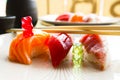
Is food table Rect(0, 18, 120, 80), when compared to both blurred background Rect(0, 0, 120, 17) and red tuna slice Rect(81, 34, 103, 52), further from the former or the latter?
blurred background Rect(0, 0, 120, 17)

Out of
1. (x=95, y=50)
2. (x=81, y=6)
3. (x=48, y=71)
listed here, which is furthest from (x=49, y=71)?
(x=81, y=6)

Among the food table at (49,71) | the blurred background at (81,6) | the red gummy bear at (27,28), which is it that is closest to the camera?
the food table at (49,71)

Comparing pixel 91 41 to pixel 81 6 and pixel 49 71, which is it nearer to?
pixel 49 71

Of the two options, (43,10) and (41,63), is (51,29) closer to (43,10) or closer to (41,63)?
(41,63)

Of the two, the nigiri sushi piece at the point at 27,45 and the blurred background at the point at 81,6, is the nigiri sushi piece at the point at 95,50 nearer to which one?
the nigiri sushi piece at the point at 27,45

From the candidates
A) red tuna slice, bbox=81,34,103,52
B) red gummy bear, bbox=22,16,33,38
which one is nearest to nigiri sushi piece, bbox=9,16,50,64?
red gummy bear, bbox=22,16,33,38

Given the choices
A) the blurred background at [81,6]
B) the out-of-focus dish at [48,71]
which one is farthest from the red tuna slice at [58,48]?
the blurred background at [81,6]

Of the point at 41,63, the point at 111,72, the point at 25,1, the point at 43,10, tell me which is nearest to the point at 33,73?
the point at 41,63
